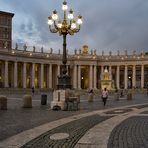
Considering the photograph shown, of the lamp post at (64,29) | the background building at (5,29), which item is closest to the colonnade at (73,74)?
the background building at (5,29)

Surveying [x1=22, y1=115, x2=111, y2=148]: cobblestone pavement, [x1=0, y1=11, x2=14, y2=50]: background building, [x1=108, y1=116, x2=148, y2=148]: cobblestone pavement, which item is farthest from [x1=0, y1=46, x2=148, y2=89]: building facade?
[x1=108, y1=116, x2=148, y2=148]: cobblestone pavement

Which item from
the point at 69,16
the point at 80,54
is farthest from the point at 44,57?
the point at 69,16

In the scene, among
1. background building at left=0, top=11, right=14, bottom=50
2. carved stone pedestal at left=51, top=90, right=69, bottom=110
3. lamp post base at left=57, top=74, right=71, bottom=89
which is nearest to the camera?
carved stone pedestal at left=51, top=90, right=69, bottom=110

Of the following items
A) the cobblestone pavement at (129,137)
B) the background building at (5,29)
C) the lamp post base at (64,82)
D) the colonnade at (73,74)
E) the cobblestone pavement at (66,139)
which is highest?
the background building at (5,29)

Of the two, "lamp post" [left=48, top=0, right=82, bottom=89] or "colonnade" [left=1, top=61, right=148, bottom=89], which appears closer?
"lamp post" [left=48, top=0, right=82, bottom=89]

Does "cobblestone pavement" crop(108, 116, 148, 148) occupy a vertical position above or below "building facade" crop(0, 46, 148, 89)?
below

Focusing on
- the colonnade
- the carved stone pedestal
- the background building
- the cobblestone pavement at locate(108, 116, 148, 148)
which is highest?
the background building

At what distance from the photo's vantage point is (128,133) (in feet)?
45.6

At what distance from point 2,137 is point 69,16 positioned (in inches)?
734

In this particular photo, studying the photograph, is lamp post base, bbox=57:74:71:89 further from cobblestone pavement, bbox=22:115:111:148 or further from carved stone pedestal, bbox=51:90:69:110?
cobblestone pavement, bbox=22:115:111:148

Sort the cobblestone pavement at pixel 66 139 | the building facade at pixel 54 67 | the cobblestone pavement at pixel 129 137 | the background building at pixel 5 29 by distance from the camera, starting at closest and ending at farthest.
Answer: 1. the cobblestone pavement at pixel 129 137
2. the cobblestone pavement at pixel 66 139
3. the building facade at pixel 54 67
4. the background building at pixel 5 29

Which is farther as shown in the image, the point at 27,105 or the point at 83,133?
the point at 27,105

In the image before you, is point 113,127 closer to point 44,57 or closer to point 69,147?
point 69,147

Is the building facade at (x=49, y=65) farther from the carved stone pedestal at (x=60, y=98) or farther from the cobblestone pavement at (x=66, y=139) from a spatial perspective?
the cobblestone pavement at (x=66, y=139)
